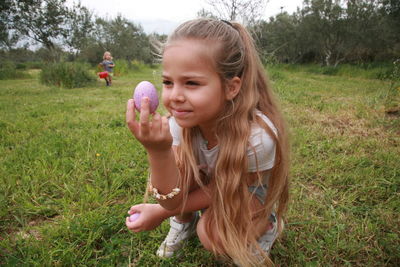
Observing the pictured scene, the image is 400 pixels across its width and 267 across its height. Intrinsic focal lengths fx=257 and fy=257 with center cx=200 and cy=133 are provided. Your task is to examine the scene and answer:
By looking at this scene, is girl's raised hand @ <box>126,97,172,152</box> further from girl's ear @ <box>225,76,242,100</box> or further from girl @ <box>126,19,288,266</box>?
girl's ear @ <box>225,76,242,100</box>

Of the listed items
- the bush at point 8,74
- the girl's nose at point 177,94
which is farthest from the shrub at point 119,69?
the girl's nose at point 177,94

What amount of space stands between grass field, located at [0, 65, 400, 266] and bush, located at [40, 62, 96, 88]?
6084mm

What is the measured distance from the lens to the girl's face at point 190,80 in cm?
104

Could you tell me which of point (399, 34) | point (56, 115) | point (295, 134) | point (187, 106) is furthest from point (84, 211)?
point (399, 34)

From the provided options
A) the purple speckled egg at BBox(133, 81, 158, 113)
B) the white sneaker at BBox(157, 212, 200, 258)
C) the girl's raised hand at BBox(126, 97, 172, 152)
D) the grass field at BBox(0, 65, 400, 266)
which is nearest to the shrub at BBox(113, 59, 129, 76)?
the grass field at BBox(0, 65, 400, 266)

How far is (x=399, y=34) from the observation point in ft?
44.1

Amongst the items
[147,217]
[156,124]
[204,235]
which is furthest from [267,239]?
[156,124]

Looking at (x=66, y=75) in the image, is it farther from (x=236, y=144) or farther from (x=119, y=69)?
(x=236, y=144)

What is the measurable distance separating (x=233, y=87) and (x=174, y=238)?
93cm

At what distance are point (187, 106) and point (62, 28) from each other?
618 inches

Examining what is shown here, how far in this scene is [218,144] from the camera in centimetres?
130

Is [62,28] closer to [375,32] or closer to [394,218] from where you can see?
[394,218]

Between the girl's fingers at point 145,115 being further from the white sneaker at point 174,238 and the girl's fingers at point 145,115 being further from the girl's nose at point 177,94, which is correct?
the white sneaker at point 174,238

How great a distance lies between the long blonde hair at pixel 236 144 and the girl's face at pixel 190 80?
1.7 inches
